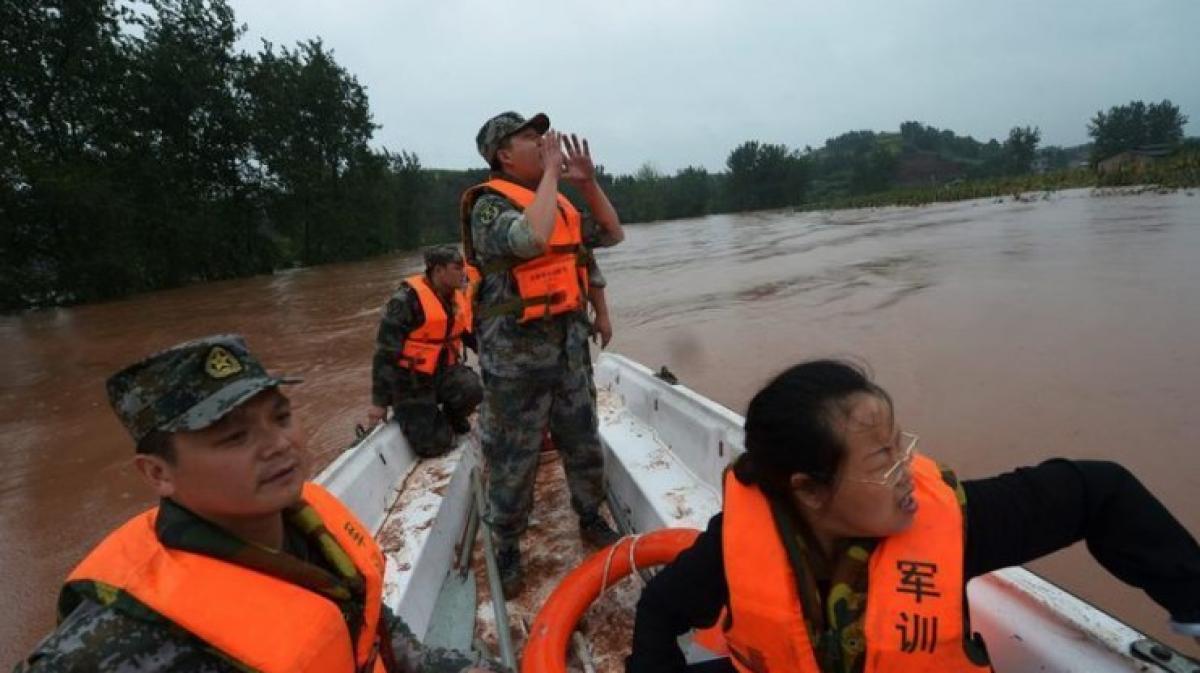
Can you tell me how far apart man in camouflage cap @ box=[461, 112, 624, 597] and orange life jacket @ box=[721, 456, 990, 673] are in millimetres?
1103

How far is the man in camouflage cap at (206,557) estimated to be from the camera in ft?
2.77

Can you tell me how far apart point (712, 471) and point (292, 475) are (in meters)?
1.79

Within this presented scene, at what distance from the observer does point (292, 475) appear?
103 centimetres

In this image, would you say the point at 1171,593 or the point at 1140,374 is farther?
the point at 1140,374

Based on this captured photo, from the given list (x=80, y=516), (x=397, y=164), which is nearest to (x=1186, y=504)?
(x=80, y=516)

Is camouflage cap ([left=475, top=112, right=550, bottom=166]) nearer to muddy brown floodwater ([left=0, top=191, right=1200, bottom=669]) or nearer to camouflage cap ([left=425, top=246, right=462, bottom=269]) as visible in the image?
camouflage cap ([left=425, top=246, right=462, bottom=269])

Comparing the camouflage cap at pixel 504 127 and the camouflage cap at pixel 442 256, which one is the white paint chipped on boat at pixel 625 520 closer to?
the camouflage cap at pixel 442 256

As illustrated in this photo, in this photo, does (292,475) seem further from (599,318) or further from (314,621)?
(599,318)

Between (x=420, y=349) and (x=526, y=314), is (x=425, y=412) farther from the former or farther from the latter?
(x=526, y=314)

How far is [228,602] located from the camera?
904 mm

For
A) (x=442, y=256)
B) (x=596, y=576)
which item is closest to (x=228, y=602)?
(x=596, y=576)

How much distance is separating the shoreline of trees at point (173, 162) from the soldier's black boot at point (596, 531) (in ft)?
62.7

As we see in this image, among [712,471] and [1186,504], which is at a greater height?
[712,471]

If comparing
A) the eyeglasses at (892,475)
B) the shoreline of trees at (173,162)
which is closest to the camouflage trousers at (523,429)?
the eyeglasses at (892,475)
